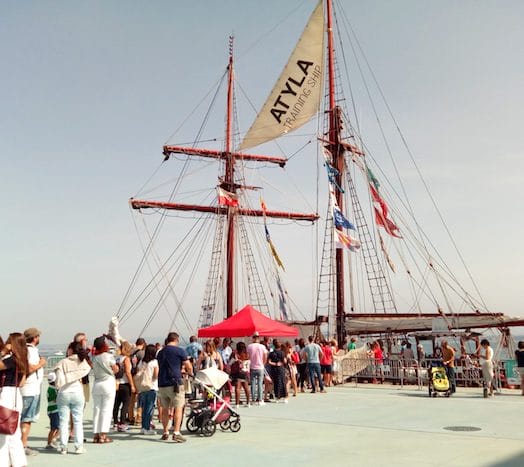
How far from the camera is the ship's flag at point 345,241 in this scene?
2366cm

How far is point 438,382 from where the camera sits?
1512 centimetres

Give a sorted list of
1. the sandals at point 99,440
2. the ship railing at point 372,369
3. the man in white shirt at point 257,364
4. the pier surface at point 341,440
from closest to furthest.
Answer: the pier surface at point 341,440
the sandals at point 99,440
the man in white shirt at point 257,364
the ship railing at point 372,369

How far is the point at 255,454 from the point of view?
8.12 m

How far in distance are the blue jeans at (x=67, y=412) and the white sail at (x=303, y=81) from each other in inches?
940

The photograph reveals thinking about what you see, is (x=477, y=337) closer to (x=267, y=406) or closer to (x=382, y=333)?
(x=382, y=333)

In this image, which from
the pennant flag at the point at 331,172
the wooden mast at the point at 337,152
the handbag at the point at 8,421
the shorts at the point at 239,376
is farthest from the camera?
the wooden mast at the point at 337,152

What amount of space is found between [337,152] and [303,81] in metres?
4.73

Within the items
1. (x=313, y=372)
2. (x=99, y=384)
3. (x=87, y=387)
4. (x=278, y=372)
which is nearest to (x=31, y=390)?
(x=99, y=384)

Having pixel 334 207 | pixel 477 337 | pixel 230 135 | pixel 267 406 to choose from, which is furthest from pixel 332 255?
pixel 230 135

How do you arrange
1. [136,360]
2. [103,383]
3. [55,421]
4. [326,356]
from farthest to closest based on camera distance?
[326,356], [136,360], [103,383], [55,421]

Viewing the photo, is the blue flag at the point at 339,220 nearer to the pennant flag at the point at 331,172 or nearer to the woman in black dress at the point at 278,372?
the pennant flag at the point at 331,172

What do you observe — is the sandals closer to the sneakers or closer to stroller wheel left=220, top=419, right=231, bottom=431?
the sneakers

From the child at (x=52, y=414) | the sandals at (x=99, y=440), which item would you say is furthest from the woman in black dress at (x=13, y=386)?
the sandals at (x=99, y=440)

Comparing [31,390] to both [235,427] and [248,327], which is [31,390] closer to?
[235,427]
